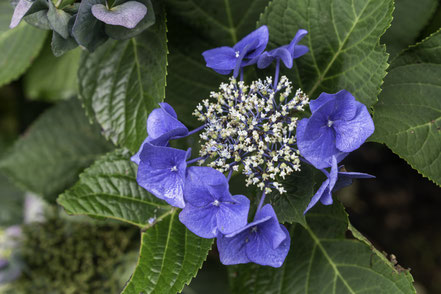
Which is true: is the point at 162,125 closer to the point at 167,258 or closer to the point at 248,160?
the point at 248,160

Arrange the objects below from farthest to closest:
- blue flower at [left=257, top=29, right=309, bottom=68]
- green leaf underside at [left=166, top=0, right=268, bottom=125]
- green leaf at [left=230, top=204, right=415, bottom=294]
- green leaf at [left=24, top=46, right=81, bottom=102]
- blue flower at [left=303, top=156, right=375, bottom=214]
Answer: green leaf at [left=24, top=46, right=81, bottom=102] → green leaf underside at [left=166, top=0, right=268, bottom=125] → green leaf at [left=230, top=204, right=415, bottom=294] → blue flower at [left=257, top=29, right=309, bottom=68] → blue flower at [left=303, top=156, right=375, bottom=214]

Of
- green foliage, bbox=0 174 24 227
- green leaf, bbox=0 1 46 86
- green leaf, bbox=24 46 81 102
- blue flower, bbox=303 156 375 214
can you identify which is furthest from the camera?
green foliage, bbox=0 174 24 227

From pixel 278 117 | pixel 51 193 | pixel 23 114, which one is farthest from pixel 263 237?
pixel 23 114

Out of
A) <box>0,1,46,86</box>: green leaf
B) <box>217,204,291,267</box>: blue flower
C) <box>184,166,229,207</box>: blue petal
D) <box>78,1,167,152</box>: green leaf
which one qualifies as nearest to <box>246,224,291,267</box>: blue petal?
<box>217,204,291,267</box>: blue flower

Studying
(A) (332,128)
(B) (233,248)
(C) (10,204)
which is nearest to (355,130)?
(A) (332,128)

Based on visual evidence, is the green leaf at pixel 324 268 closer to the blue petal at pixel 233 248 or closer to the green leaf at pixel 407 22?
the blue petal at pixel 233 248

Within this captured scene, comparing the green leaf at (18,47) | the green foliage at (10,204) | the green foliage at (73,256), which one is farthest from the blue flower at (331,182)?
the green foliage at (10,204)

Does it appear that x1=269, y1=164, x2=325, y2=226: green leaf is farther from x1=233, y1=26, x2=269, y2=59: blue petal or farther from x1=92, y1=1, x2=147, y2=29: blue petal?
x1=92, y1=1, x2=147, y2=29: blue petal
